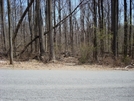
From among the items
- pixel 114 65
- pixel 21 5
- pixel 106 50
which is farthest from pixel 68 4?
pixel 114 65

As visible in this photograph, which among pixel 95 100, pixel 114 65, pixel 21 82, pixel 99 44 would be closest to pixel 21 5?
pixel 99 44

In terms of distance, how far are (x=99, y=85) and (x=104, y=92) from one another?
0.83 meters

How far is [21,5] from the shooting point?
3562cm

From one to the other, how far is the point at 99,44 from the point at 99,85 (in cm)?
1172

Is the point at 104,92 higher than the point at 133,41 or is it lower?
lower

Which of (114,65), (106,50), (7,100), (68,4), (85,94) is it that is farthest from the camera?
(68,4)

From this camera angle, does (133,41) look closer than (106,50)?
Yes

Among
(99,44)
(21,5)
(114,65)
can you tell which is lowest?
(114,65)

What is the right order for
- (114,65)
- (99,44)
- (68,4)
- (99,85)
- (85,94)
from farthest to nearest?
(68,4), (99,44), (114,65), (99,85), (85,94)

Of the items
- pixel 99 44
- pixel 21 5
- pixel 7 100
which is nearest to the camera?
pixel 7 100

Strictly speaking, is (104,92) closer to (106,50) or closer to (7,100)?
(7,100)

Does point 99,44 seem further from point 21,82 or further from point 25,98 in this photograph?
point 25,98

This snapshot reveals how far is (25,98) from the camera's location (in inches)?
200

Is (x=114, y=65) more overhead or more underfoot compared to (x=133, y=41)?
more underfoot
